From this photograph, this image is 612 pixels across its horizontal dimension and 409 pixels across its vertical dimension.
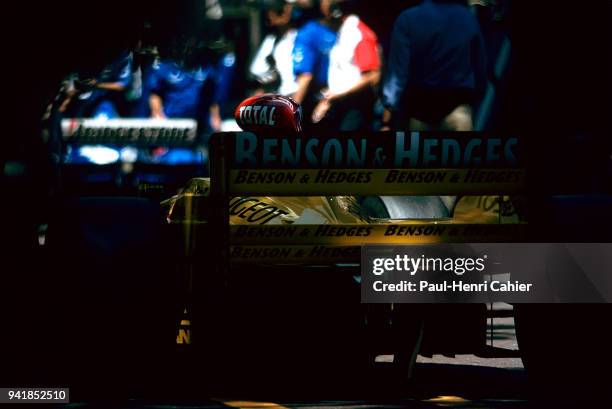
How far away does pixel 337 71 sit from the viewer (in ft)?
43.5

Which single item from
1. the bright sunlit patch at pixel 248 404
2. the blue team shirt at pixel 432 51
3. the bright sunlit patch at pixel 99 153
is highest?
the blue team shirt at pixel 432 51

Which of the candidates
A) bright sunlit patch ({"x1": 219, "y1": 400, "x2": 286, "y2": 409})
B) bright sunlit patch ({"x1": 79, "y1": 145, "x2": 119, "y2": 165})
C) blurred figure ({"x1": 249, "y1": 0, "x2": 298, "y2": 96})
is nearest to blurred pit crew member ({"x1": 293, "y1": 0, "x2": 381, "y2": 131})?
blurred figure ({"x1": 249, "y1": 0, "x2": 298, "y2": 96})

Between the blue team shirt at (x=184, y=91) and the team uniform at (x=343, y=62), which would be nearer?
the team uniform at (x=343, y=62)

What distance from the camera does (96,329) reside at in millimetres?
6730

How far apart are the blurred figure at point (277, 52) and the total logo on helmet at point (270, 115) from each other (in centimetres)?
628

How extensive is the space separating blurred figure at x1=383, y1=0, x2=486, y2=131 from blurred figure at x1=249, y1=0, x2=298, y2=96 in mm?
3132

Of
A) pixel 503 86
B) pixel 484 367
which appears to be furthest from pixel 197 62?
pixel 484 367

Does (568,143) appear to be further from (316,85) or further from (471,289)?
(471,289)

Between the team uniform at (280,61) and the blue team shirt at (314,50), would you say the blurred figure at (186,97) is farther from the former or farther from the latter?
the blue team shirt at (314,50)

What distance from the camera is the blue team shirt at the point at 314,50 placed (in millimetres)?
13625

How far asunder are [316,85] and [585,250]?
6.98 metres

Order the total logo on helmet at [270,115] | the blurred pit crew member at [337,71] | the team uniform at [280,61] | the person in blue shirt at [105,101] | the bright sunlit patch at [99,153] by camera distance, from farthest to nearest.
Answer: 1. the bright sunlit patch at [99,153]
2. the person in blue shirt at [105,101]
3. the team uniform at [280,61]
4. the blurred pit crew member at [337,71]
5. the total logo on helmet at [270,115]

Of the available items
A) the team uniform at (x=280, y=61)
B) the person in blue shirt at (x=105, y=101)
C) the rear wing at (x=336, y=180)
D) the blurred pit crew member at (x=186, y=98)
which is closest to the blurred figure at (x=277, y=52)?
the team uniform at (x=280, y=61)

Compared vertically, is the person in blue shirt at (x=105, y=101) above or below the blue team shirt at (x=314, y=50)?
below
